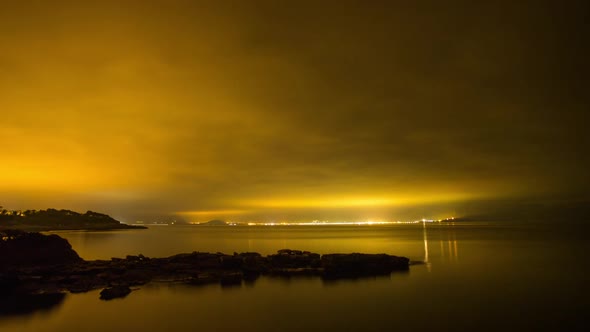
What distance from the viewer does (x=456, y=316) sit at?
71.1 feet

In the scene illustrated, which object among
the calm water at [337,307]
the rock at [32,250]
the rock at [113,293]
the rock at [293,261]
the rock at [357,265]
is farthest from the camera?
the rock at [293,261]

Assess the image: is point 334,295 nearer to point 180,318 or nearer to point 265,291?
point 265,291

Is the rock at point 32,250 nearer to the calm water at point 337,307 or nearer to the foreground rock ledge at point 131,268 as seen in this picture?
the foreground rock ledge at point 131,268

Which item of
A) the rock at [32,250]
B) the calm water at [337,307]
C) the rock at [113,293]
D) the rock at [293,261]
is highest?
the rock at [32,250]

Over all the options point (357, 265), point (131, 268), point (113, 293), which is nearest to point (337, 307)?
point (357, 265)

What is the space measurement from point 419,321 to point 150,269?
2264 cm

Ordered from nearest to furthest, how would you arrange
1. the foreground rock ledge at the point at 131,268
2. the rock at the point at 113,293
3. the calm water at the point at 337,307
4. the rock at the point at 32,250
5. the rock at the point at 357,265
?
the calm water at the point at 337,307, the rock at the point at 113,293, the foreground rock ledge at the point at 131,268, the rock at the point at 32,250, the rock at the point at 357,265

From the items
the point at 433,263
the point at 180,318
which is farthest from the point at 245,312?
the point at 433,263

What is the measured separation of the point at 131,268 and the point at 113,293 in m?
8.43

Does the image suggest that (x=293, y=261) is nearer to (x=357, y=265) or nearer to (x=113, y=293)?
(x=357, y=265)

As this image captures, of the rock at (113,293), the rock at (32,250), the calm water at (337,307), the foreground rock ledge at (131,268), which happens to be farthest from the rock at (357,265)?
the rock at (32,250)

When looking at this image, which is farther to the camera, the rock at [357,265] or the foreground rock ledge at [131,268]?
the rock at [357,265]

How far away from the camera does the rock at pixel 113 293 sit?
25.2 metres

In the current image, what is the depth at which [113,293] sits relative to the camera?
83.5 feet
